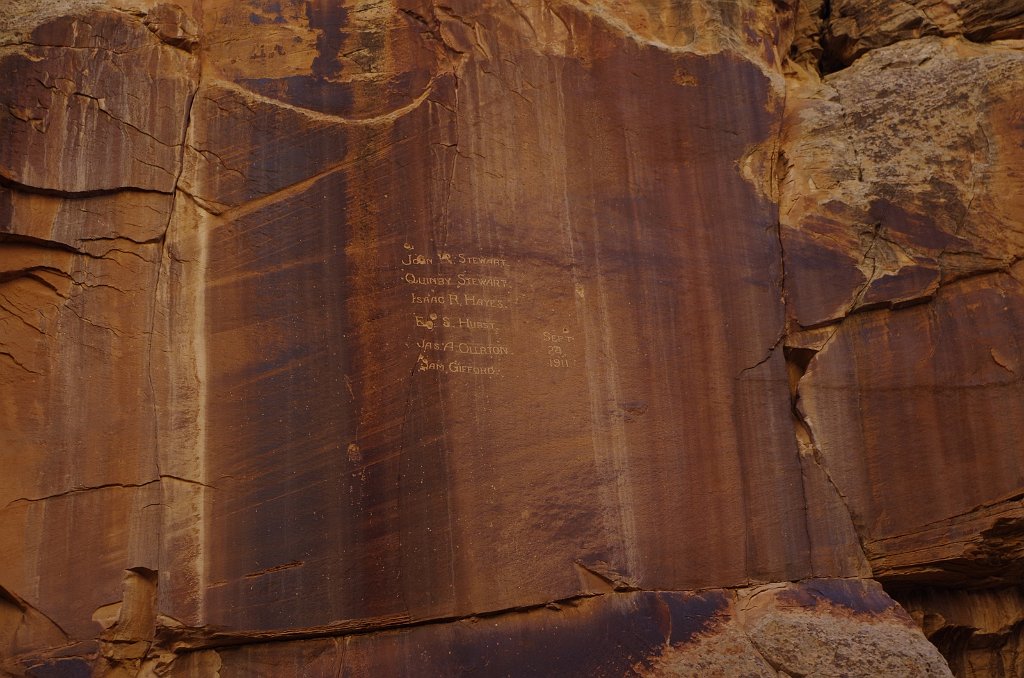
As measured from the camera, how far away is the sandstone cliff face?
675cm

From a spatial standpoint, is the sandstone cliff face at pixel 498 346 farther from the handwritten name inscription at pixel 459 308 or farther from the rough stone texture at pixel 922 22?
the rough stone texture at pixel 922 22

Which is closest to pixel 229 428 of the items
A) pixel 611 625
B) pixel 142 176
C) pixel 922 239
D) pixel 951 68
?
pixel 142 176

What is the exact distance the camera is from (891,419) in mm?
7641

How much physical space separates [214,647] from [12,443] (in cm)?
182

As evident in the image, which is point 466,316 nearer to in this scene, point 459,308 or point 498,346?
point 459,308

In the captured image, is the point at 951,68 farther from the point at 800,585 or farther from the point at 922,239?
the point at 800,585

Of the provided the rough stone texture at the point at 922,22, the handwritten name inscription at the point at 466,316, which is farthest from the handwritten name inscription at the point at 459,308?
the rough stone texture at the point at 922,22

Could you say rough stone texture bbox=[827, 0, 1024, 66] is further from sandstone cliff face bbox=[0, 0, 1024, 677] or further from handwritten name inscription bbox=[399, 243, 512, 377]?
handwritten name inscription bbox=[399, 243, 512, 377]

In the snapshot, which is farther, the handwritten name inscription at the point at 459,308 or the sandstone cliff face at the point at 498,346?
the handwritten name inscription at the point at 459,308

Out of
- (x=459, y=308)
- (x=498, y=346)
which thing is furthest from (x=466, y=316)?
(x=498, y=346)

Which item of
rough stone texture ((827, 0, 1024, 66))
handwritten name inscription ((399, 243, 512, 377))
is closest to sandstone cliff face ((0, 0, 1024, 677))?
handwritten name inscription ((399, 243, 512, 377))

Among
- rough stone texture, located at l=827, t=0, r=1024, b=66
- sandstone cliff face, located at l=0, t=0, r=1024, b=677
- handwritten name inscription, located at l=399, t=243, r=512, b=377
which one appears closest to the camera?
sandstone cliff face, located at l=0, t=0, r=1024, b=677

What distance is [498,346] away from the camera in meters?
7.25

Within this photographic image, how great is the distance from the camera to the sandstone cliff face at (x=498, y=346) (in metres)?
6.75
